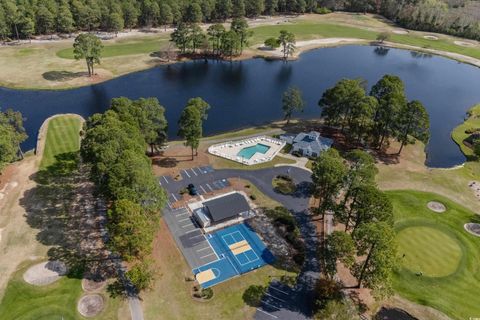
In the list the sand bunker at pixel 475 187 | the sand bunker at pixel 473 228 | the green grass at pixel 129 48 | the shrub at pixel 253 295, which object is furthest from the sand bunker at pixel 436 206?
the green grass at pixel 129 48

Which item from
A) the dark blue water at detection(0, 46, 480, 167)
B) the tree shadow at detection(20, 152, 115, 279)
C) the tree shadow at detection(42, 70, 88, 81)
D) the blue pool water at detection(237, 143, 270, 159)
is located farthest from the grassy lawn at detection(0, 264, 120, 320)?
the tree shadow at detection(42, 70, 88, 81)

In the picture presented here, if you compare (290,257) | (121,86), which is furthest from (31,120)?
(290,257)

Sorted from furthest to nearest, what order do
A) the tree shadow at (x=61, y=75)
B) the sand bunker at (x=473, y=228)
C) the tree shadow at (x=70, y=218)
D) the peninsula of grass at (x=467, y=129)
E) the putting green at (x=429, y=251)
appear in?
the tree shadow at (x=61, y=75), the peninsula of grass at (x=467, y=129), the sand bunker at (x=473, y=228), the putting green at (x=429, y=251), the tree shadow at (x=70, y=218)

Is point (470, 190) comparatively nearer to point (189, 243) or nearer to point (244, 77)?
point (189, 243)

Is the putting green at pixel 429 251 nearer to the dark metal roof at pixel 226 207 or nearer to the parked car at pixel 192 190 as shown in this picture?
the dark metal roof at pixel 226 207

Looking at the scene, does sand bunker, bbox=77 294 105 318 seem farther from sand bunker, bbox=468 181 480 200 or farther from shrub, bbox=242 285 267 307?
sand bunker, bbox=468 181 480 200
